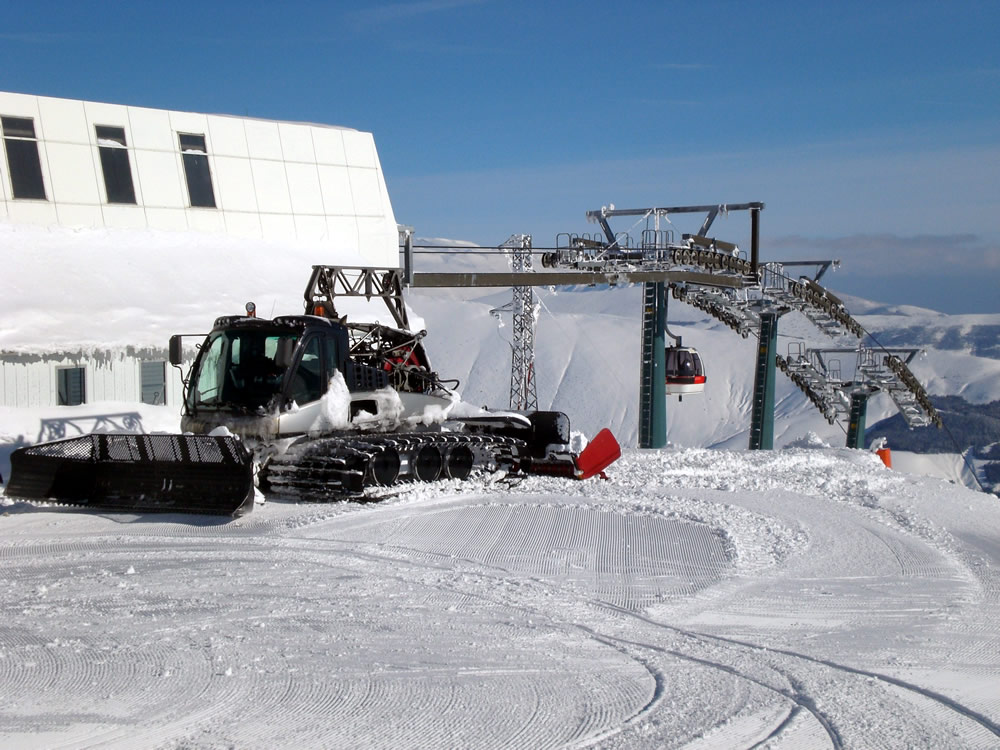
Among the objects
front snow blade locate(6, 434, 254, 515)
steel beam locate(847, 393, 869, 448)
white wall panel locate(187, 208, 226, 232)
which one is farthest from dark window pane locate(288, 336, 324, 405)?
steel beam locate(847, 393, 869, 448)

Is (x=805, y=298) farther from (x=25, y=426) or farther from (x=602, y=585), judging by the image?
(x=602, y=585)

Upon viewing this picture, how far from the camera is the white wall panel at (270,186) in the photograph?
941 inches

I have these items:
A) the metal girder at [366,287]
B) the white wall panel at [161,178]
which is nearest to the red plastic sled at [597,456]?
the metal girder at [366,287]

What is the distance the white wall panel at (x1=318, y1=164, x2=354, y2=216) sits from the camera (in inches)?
986

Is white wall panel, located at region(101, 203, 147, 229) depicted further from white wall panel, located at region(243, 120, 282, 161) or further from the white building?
white wall panel, located at region(243, 120, 282, 161)

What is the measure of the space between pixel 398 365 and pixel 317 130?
12476mm

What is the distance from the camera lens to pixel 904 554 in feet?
32.7

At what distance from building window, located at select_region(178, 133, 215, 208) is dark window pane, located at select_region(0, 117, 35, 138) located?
3220 mm

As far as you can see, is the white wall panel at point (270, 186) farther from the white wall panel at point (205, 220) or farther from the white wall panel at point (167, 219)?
the white wall panel at point (167, 219)

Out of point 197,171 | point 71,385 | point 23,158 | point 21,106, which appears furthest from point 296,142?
point 71,385

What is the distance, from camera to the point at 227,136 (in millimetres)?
23688

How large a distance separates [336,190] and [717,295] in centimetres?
1159

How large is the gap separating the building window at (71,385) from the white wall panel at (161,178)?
4487mm

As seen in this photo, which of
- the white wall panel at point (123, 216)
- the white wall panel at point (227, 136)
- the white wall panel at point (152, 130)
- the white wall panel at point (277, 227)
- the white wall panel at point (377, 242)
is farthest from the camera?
the white wall panel at point (377, 242)
